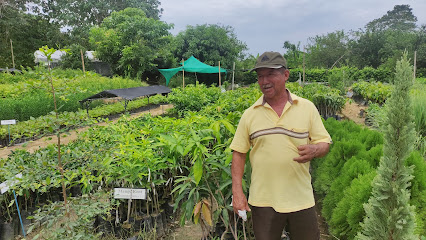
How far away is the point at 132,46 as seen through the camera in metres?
19.3

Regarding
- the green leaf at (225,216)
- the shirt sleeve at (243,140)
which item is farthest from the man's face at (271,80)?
the green leaf at (225,216)

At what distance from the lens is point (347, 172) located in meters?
2.61

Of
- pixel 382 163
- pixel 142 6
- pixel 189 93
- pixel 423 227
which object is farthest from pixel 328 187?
pixel 142 6

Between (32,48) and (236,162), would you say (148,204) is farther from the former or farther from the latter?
(32,48)

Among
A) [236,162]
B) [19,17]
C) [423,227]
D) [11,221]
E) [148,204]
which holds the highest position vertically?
[19,17]

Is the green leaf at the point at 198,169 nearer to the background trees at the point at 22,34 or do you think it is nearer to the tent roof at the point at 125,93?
the tent roof at the point at 125,93

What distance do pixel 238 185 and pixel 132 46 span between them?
19.0 m

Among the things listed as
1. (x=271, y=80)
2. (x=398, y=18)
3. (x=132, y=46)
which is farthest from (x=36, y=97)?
(x=398, y=18)

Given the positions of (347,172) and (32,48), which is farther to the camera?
(32,48)

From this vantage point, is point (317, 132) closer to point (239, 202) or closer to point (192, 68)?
point (239, 202)

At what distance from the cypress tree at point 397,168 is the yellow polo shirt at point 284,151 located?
16.2 inches

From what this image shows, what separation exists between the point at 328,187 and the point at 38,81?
2.81 meters

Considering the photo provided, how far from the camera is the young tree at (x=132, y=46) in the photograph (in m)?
19.8

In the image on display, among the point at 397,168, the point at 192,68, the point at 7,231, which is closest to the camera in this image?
the point at 397,168
